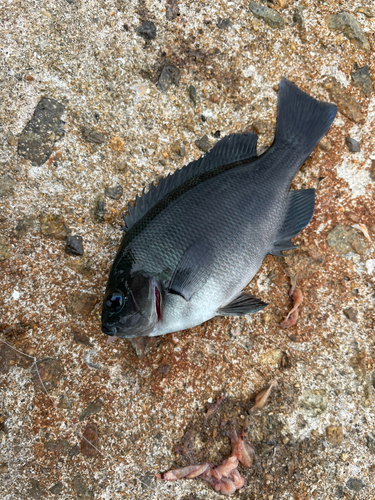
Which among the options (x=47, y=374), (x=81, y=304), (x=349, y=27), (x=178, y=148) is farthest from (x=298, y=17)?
(x=47, y=374)

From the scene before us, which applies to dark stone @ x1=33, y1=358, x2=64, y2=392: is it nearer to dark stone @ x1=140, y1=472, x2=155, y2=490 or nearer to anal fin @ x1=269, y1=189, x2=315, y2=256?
dark stone @ x1=140, y1=472, x2=155, y2=490

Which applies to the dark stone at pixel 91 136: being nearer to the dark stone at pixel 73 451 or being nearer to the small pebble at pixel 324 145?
the small pebble at pixel 324 145

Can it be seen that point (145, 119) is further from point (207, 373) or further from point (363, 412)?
point (363, 412)

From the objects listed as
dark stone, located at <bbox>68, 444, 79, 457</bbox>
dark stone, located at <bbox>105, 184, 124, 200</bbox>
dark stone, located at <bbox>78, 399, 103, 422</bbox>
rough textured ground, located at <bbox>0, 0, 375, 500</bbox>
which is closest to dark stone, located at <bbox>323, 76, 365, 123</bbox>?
rough textured ground, located at <bbox>0, 0, 375, 500</bbox>

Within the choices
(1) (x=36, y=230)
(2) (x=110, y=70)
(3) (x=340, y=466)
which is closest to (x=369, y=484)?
(3) (x=340, y=466)

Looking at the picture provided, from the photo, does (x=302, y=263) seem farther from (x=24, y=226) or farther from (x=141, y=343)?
(x=24, y=226)

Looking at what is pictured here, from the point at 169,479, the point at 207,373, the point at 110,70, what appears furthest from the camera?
the point at 110,70
